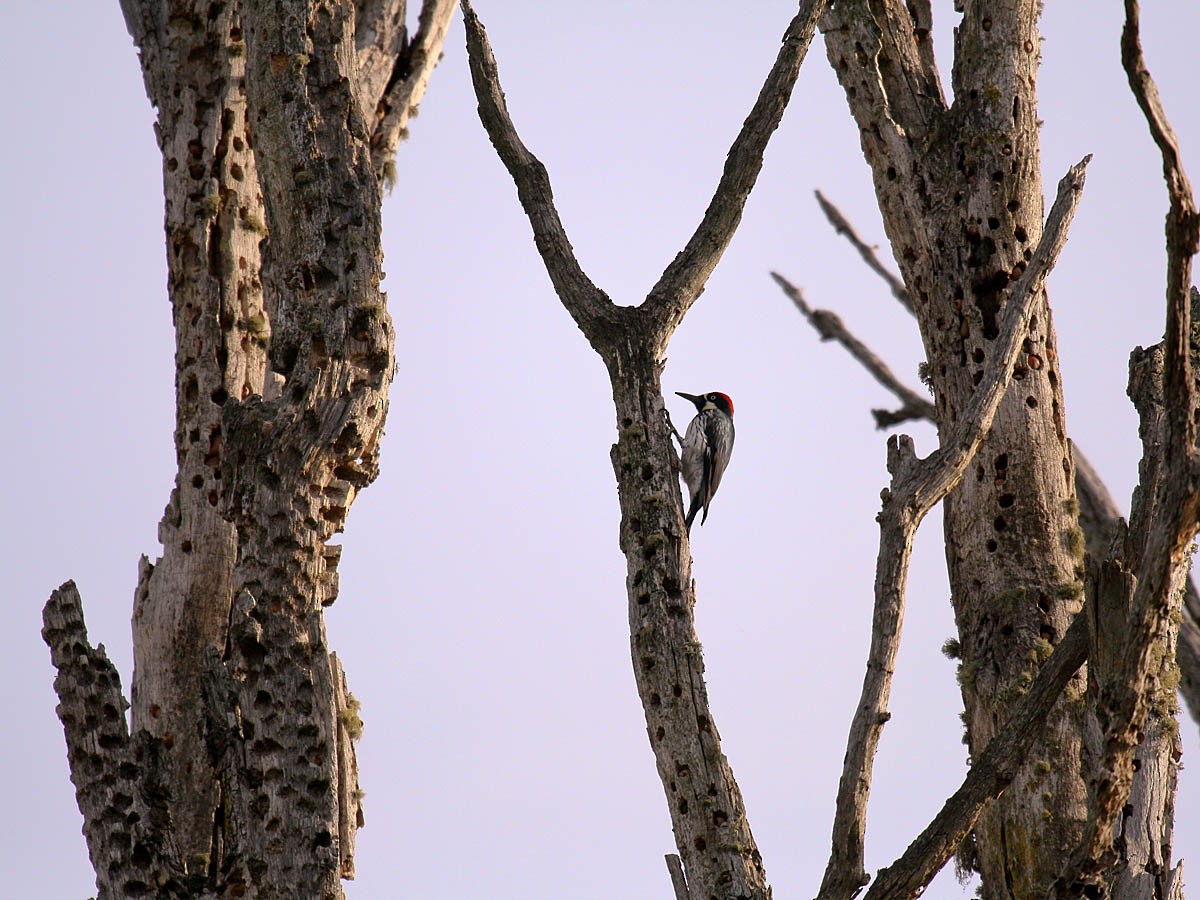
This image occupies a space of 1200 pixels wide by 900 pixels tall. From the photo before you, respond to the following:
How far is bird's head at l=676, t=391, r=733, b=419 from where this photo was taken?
1028 centimetres

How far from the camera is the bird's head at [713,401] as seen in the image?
10281 millimetres

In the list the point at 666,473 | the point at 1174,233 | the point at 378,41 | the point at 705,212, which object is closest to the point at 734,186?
the point at 705,212

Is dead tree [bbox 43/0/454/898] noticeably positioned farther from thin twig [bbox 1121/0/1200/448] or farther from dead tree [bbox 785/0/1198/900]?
thin twig [bbox 1121/0/1200/448]

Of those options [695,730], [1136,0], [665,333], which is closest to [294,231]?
[665,333]

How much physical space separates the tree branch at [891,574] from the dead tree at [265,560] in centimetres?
165

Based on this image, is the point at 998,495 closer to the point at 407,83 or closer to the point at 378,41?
the point at 407,83

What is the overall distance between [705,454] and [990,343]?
3070 mm

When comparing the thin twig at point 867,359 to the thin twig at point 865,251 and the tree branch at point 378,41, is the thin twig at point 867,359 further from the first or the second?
the tree branch at point 378,41

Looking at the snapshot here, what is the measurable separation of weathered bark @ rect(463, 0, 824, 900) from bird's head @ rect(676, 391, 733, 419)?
4.97 meters

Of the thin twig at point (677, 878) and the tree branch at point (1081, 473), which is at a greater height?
the tree branch at point (1081, 473)

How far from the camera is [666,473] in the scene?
16.2 ft

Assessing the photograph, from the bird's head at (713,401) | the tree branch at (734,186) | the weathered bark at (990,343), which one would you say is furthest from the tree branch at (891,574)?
the bird's head at (713,401)

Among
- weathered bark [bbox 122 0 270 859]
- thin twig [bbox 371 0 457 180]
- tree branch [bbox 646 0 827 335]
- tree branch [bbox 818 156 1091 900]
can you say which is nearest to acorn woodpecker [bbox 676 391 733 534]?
thin twig [bbox 371 0 457 180]

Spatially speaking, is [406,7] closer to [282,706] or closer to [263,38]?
[263,38]
